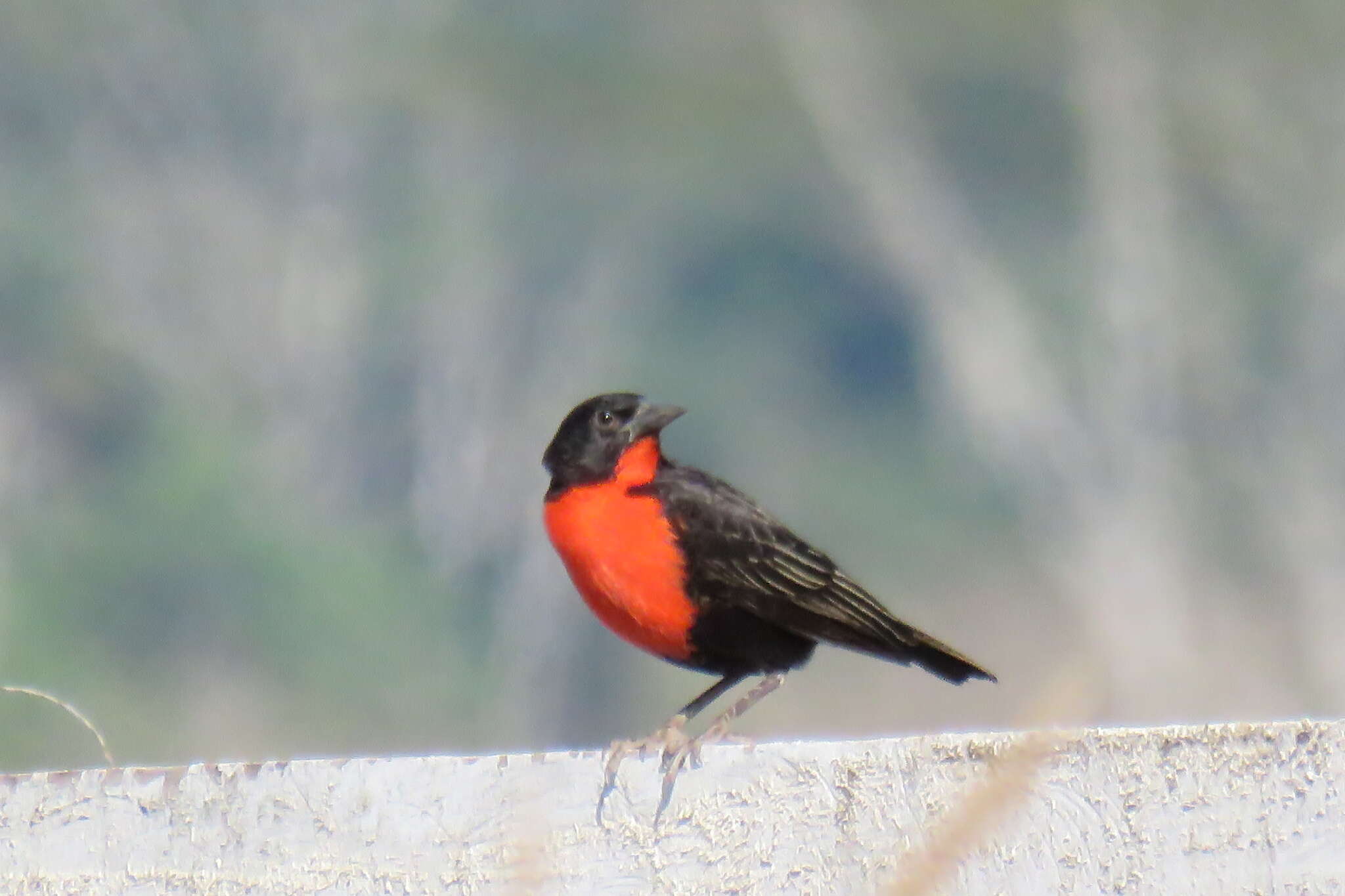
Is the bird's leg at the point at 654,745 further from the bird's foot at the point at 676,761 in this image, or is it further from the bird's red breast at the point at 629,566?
the bird's red breast at the point at 629,566

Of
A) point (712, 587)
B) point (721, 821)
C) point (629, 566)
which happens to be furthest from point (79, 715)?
point (712, 587)

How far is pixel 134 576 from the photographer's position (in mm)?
16422

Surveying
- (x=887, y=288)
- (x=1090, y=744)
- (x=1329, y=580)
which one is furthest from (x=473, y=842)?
(x=887, y=288)

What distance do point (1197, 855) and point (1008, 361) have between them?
48.7ft

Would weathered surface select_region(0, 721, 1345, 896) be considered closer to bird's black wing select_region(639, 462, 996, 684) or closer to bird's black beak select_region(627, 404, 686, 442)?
bird's black wing select_region(639, 462, 996, 684)

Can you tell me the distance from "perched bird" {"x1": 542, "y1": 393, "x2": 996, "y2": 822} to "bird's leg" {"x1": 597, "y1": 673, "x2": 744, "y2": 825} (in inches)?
6.5

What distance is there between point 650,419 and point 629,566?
614 mm

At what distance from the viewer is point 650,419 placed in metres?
4.56

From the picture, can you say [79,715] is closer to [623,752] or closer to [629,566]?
[623,752]

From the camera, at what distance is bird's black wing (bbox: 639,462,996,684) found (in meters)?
4.09

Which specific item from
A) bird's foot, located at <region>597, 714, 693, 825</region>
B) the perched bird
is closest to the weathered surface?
bird's foot, located at <region>597, 714, 693, 825</region>

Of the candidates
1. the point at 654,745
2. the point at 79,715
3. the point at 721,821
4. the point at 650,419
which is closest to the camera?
the point at 721,821

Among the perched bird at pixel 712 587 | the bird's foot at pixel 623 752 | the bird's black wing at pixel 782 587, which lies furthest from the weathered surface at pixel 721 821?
the bird's black wing at pixel 782 587

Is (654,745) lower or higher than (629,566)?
lower
